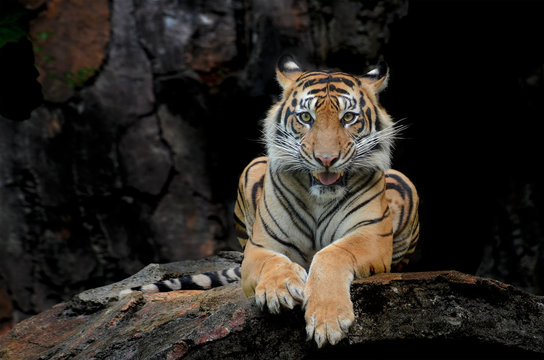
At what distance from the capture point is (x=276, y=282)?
7.50 feet

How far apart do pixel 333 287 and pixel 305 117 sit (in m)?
0.85

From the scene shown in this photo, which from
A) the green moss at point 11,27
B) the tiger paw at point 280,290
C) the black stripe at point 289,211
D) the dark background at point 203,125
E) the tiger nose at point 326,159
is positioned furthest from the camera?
the dark background at point 203,125

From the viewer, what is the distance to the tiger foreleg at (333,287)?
211 centimetres

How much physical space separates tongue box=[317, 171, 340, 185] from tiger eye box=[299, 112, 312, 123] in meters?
0.25

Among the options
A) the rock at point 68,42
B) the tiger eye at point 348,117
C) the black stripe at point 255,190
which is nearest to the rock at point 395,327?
the tiger eye at point 348,117

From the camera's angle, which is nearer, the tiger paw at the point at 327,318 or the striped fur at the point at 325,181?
the tiger paw at the point at 327,318

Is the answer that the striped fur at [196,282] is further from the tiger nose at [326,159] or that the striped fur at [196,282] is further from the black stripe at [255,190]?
the tiger nose at [326,159]

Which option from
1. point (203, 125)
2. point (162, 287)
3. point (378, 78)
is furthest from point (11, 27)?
point (203, 125)

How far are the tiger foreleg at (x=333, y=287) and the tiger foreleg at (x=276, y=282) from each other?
0.05m

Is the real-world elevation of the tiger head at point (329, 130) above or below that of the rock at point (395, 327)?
above

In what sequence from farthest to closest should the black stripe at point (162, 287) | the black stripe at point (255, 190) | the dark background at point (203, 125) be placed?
1. the dark background at point (203, 125)
2. the black stripe at point (162, 287)
3. the black stripe at point (255, 190)

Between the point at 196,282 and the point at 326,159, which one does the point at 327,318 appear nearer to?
the point at 326,159

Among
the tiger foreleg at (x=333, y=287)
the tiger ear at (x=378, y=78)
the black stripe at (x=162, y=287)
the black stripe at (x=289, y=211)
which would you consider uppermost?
the tiger ear at (x=378, y=78)

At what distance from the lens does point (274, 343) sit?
228 cm
